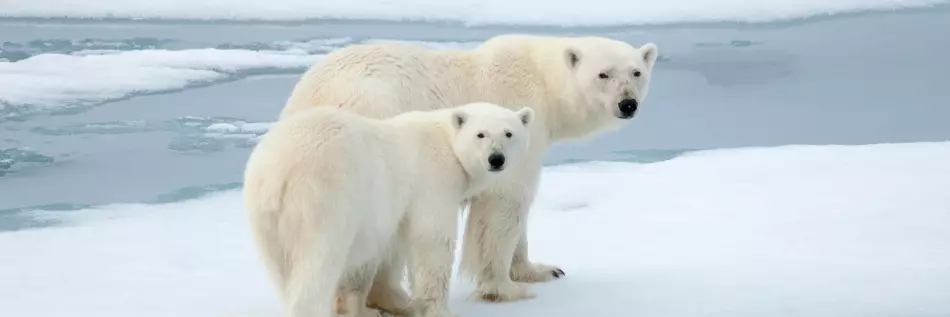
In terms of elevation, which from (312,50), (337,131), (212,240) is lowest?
(212,240)

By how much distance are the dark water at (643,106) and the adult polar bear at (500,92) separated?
2.05 meters

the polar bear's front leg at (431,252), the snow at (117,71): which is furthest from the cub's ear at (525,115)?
the snow at (117,71)

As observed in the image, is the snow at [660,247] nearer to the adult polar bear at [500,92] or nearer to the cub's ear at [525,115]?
the adult polar bear at [500,92]

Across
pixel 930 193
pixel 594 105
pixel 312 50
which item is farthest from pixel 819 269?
pixel 312 50

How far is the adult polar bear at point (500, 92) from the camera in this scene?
401 cm

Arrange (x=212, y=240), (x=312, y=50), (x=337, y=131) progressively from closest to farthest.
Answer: (x=337, y=131) → (x=212, y=240) → (x=312, y=50)

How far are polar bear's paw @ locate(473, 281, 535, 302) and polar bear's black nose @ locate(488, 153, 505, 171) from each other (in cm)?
71

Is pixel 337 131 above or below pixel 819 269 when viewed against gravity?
above

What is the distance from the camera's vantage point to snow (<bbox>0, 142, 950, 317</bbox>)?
3.97 meters

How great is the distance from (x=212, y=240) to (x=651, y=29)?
28.2 feet

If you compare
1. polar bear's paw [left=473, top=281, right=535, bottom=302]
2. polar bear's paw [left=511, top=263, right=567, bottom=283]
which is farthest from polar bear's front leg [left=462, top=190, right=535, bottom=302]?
polar bear's paw [left=511, top=263, right=567, bottom=283]

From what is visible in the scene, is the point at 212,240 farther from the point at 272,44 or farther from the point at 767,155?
the point at 272,44

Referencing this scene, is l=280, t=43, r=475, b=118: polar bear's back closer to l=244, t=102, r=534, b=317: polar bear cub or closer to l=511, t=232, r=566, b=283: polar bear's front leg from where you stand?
l=244, t=102, r=534, b=317: polar bear cub

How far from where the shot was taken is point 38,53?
34.6 ft
